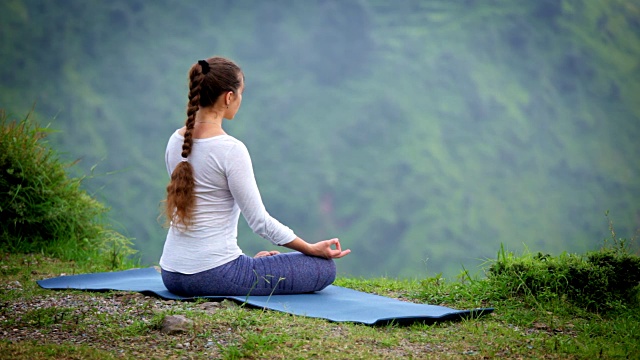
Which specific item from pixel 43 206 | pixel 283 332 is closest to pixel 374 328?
pixel 283 332

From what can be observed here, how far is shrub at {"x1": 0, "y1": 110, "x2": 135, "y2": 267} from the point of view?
571 cm

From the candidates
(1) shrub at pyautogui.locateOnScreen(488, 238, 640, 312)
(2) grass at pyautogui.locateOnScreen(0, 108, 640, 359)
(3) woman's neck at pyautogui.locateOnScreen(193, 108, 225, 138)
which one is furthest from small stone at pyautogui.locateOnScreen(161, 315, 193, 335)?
(1) shrub at pyautogui.locateOnScreen(488, 238, 640, 312)

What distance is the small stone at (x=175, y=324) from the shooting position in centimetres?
308

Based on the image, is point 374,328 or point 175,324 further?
point 374,328

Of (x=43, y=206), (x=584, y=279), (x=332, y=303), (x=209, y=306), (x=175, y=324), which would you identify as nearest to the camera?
(x=175, y=324)

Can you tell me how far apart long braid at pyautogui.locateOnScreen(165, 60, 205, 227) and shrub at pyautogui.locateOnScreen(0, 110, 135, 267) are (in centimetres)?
215

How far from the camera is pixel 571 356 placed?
9.93 feet

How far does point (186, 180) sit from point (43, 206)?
9.18 ft

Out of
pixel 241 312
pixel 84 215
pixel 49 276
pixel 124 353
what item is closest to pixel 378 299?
pixel 241 312

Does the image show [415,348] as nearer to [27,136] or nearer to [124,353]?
[124,353]

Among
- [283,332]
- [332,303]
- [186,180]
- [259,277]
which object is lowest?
[283,332]

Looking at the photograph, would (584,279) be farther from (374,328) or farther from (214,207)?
(214,207)

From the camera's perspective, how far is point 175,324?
3.11 metres

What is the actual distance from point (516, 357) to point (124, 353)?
1.66m
